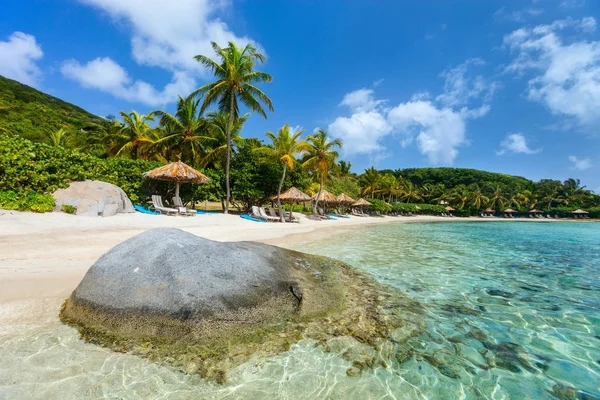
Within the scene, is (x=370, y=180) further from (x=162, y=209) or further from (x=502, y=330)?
(x=502, y=330)

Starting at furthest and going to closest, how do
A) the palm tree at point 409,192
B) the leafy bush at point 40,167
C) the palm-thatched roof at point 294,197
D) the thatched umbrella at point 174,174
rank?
the palm tree at point 409,192
the palm-thatched roof at point 294,197
the thatched umbrella at point 174,174
the leafy bush at point 40,167

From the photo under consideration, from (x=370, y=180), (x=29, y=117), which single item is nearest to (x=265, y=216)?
(x=370, y=180)

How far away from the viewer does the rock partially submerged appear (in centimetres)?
328

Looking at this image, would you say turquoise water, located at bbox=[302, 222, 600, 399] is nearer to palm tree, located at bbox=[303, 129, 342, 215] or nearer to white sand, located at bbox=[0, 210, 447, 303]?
white sand, located at bbox=[0, 210, 447, 303]

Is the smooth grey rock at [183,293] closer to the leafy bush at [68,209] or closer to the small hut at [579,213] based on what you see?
the leafy bush at [68,209]

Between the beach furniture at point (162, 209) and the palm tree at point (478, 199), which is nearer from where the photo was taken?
the beach furniture at point (162, 209)

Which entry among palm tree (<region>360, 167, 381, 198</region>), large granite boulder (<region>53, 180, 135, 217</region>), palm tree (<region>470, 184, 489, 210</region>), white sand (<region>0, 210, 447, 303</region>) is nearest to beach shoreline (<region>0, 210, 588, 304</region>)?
white sand (<region>0, 210, 447, 303</region>)

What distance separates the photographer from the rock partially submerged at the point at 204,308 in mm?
3281

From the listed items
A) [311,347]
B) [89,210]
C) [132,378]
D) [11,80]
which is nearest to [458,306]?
[311,347]

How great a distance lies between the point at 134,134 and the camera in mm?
27625

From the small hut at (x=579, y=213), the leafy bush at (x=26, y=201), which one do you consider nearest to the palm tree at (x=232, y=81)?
the leafy bush at (x=26, y=201)

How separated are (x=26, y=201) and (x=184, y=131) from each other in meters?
16.6

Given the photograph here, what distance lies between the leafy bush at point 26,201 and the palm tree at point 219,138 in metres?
16.3

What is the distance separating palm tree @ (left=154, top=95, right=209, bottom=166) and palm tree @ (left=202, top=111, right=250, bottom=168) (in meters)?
0.93
